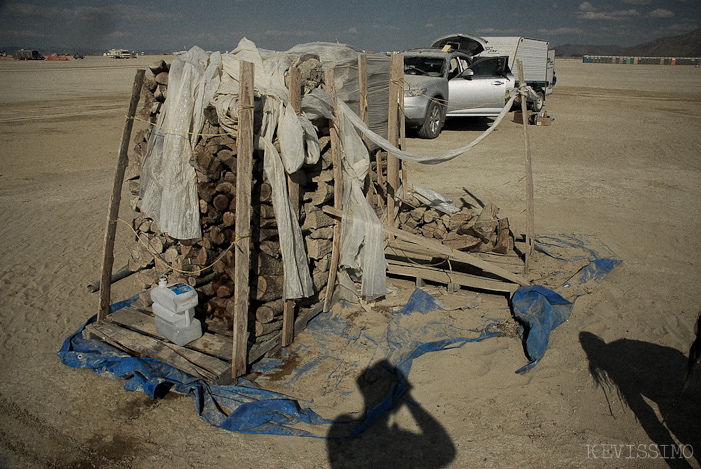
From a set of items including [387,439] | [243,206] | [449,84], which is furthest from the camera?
[449,84]

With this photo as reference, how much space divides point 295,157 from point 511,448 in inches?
111

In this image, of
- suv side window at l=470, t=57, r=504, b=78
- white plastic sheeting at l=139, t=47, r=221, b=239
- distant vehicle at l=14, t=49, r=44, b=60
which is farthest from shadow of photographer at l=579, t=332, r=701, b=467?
distant vehicle at l=14, t=49, r=44, b=60

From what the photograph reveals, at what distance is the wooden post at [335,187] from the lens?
179 inches

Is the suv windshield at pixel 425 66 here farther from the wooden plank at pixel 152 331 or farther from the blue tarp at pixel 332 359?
the wooden plank at pixel 152 331

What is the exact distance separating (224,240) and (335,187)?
1237 mm

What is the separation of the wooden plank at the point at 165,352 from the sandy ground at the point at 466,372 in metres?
0.30

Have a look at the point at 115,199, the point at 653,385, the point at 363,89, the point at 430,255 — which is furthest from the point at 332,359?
the point at 363,89

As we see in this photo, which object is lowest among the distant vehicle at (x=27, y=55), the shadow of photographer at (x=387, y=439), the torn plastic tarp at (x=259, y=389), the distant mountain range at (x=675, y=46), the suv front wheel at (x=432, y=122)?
the shadow of photographer at (x=387, y=439)

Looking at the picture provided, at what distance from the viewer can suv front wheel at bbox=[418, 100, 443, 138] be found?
11992 millimetres

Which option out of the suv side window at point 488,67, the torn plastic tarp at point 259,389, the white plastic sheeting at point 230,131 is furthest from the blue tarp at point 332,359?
the suv side window at point 488,67

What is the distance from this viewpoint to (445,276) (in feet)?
17.3

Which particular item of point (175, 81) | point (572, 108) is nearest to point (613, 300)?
point (175, 81)

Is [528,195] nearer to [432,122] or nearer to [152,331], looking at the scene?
[152,331]

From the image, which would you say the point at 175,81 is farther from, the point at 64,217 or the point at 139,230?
the point at 64,217
